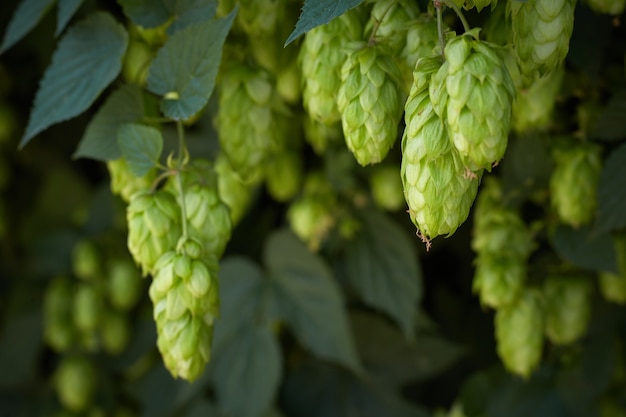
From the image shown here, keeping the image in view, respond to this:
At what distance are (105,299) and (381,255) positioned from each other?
706 mm

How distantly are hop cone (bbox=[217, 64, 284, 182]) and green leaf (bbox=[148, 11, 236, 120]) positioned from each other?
0.26 feet

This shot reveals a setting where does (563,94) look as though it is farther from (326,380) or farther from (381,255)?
(326,380)

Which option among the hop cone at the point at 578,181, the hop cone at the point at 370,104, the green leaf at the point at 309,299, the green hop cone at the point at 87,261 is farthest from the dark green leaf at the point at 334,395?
the hop cone at the point at 370,104

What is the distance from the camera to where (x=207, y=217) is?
97 cm

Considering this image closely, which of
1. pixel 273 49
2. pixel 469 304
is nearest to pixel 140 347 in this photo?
pixel 469 304

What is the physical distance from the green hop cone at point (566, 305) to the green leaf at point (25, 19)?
0.98m

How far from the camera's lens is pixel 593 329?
1557 mm

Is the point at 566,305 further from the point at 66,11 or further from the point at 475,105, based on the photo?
the point at 66,11

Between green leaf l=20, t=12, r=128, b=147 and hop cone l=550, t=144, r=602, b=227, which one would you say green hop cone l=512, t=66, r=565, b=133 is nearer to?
hop cone l=550, t=144, r=602, b=227

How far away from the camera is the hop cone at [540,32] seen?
0.77 metres

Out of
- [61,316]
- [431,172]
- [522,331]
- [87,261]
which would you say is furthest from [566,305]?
[61,316]

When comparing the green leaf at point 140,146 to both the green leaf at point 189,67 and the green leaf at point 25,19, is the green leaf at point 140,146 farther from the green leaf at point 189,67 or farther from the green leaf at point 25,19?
the green leaf at point 25,19

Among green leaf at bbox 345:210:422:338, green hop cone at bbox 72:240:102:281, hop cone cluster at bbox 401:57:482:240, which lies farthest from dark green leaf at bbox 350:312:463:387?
hop cone cluster at bbox 401:57:482:240

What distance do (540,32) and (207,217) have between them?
454 mm
